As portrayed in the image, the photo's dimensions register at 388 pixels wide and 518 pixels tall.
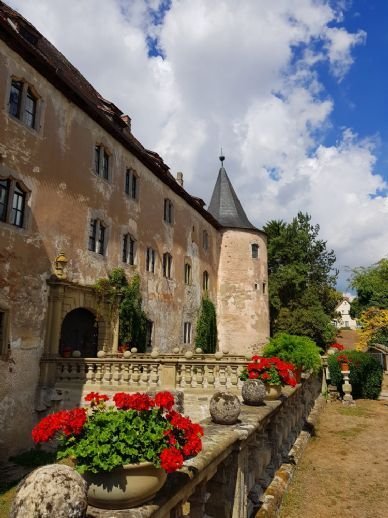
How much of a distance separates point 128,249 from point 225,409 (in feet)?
46.9

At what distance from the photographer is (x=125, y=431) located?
3035mm

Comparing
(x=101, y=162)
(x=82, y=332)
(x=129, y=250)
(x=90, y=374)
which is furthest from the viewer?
(x=129, y=250)

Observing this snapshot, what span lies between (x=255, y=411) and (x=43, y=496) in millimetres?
4583

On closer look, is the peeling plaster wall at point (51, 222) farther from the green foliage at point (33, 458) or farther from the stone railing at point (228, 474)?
Result: the stone railing at point (228, 474)

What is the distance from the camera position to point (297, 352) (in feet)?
40.8

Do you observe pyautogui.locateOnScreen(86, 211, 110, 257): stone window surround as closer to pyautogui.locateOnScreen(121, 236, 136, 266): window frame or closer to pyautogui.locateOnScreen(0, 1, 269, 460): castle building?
pyautogui.locateOnScreen(0, 1, 269, 460): castle building

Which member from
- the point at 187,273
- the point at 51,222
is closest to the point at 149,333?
the point at 187,273

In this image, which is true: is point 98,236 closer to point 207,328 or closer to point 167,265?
point 167,265

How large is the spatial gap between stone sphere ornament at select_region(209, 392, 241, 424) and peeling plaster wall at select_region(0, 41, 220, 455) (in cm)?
890

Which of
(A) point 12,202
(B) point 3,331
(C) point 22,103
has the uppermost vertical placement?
(C) point 22,103

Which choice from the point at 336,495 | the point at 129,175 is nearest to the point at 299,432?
the point at 336,495

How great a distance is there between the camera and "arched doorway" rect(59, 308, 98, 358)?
54.7 ft

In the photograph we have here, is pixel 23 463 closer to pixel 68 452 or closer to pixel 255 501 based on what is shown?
pixel 255 501

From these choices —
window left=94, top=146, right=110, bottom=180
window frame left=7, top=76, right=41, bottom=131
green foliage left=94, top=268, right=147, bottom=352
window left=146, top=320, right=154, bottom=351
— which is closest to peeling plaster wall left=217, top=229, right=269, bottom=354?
window left=146, top=320, right=154, bottom=351
